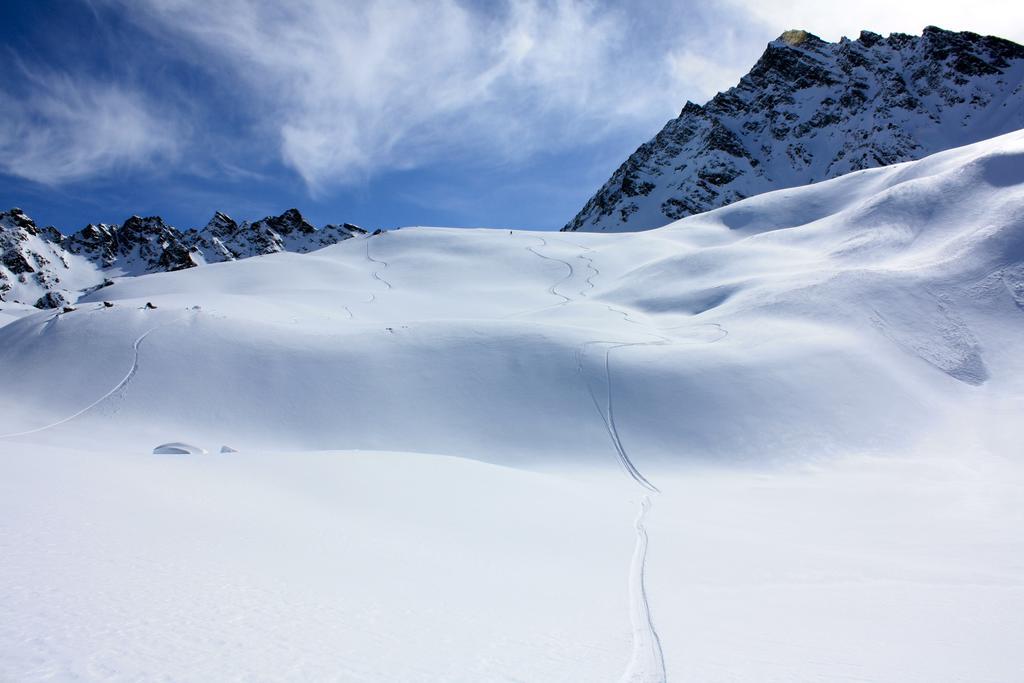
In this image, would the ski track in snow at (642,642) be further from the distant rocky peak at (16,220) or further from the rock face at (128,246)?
the distant rocky peak at (16,220)

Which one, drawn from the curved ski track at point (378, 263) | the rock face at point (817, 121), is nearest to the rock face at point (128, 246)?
the rock face at point (817, 121)

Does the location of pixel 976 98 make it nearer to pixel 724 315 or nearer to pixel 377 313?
pixel 724 315

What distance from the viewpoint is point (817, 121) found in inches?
6063

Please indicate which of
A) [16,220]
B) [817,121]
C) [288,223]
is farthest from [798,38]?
[16,220]

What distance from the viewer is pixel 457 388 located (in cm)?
2494

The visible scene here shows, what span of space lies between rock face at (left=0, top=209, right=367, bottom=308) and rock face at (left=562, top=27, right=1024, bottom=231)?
86.2 meters

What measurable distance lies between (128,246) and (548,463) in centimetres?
18545

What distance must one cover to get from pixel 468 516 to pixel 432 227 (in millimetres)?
55687

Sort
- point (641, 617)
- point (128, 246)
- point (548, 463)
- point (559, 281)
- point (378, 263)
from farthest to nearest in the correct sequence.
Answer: point (128, 246) < point (378, 263) < point (559, 281) < point (548, 463) < point (641, 617)

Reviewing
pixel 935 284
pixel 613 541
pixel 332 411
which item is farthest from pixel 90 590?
pixel 935 284

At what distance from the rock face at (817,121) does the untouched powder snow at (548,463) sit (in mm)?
99648

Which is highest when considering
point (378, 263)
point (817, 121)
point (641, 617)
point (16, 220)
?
point (817, 121)

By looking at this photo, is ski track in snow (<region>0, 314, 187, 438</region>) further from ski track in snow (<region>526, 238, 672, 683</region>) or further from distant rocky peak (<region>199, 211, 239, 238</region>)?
distant rocky peak (<region>199, 211, 239, 238</region>)

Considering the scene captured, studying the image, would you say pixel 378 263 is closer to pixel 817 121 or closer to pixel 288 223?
pixel 288 223
